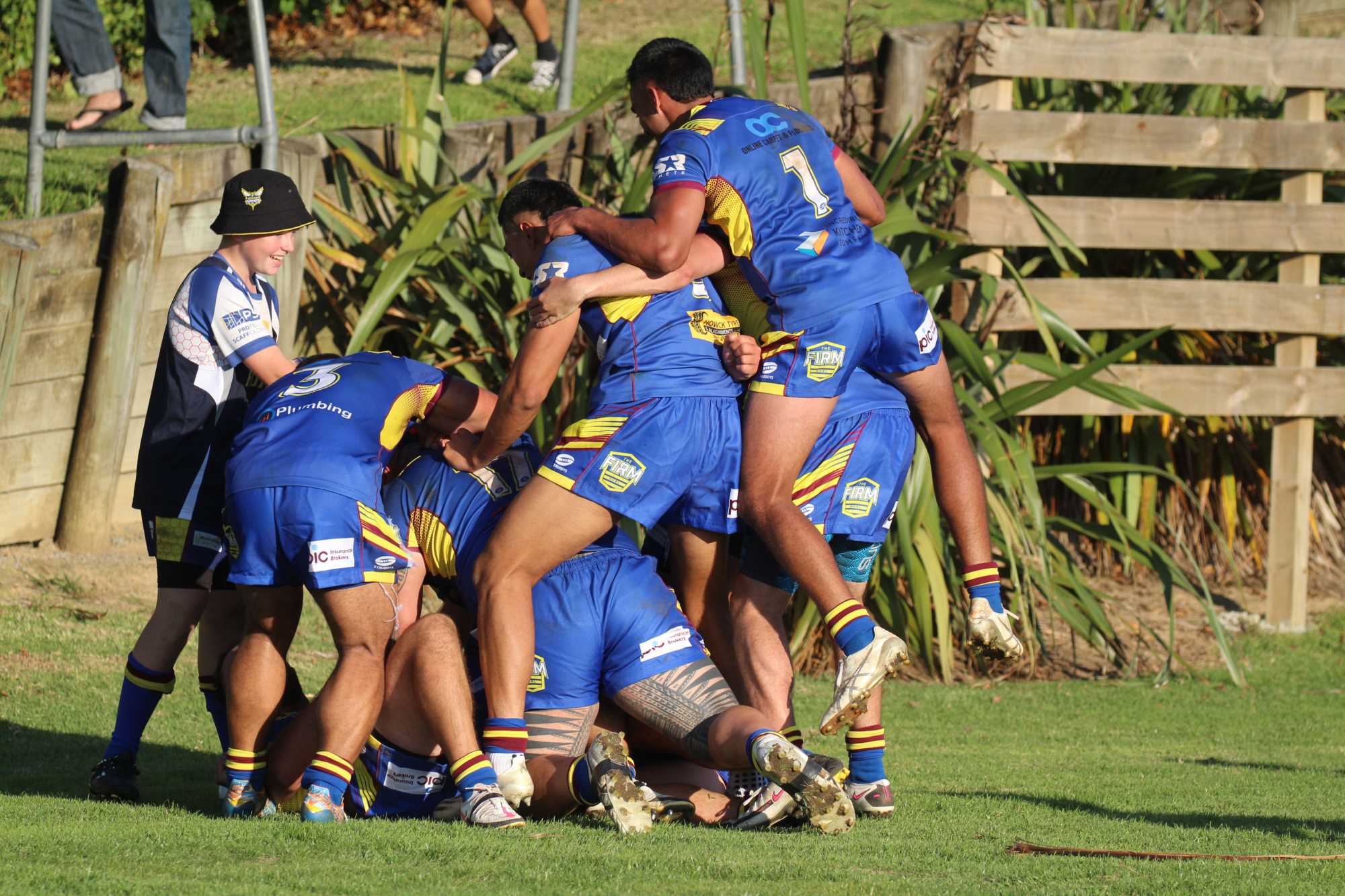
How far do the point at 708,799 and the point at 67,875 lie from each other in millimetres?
1942

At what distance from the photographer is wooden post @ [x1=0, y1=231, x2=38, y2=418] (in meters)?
6.87

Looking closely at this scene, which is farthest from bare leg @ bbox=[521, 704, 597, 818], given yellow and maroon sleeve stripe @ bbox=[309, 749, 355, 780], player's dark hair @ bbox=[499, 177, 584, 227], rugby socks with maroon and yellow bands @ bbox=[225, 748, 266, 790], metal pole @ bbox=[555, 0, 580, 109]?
metal pole @ bbox=[555, 0, 580, 109]

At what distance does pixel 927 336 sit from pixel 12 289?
412cm

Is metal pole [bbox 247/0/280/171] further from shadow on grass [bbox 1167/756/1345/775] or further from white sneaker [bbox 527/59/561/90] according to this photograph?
shadow on grass [bbox 1167/756/1345/775]

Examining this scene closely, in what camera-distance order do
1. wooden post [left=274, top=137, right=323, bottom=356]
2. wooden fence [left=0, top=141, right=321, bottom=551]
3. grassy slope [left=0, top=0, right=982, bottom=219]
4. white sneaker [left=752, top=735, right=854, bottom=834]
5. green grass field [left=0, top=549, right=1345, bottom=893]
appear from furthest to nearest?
grassy slope [left=0, top=0, right=982, bottom=219] < wooden post [left=274, top=137, right=323, bottom=356] < wooden fence [left=0, top=141, right=321, bottom=551] < white sneaker [left=752, top=735, right=854, bottom=834] < green grass field [left=0, top=549, right=1345, bottom=893]

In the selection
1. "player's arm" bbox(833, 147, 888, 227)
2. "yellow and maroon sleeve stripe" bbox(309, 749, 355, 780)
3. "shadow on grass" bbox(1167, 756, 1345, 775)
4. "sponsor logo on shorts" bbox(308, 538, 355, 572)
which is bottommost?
"shadow on grass" bbox(1167, 756, 1345, 775)

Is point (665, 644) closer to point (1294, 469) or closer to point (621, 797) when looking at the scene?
point (621, 797)

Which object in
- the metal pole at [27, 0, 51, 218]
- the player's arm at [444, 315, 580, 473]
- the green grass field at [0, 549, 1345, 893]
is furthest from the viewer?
the metal pole at [27, 0, 51, 218]

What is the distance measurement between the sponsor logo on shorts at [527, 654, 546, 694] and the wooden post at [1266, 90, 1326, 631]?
5.62 meters

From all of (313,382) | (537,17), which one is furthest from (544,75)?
(313,382)

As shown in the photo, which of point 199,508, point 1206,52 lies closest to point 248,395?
point 199,508

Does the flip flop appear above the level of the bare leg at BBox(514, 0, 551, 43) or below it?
below

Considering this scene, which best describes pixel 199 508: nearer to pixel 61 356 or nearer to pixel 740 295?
pixel 740 295

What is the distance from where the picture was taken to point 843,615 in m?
4.72
